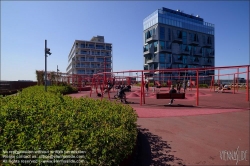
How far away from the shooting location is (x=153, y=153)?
413 cm

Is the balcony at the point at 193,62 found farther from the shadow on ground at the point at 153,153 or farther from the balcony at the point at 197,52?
the shadow on ground at the point at 153,153

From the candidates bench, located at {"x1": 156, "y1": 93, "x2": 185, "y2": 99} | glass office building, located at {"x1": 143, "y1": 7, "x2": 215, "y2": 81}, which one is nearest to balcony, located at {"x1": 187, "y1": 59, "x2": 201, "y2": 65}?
glass office building, located at {"x1": 143, "y1": 7, "x2": 215, "y2": 81}

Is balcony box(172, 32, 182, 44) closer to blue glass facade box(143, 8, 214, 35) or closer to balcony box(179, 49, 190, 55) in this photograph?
balcony box(179, 49, 190, 55)

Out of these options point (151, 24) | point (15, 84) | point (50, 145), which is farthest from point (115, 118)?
point (151, 24)

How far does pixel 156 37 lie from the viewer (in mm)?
50844

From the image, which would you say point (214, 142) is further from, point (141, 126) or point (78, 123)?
point (78, 123)

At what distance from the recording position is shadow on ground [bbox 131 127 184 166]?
3.71 m

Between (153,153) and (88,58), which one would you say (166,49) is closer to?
(88,58)

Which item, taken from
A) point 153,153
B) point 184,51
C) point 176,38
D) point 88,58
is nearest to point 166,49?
point 176,38

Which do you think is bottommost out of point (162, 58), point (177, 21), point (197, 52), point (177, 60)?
point (177, 60)

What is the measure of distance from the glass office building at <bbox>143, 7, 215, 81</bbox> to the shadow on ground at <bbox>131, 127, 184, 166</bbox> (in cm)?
4560

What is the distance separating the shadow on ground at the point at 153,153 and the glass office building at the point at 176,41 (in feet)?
150

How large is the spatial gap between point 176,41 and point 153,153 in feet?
175

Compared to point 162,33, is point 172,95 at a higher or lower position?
lower
